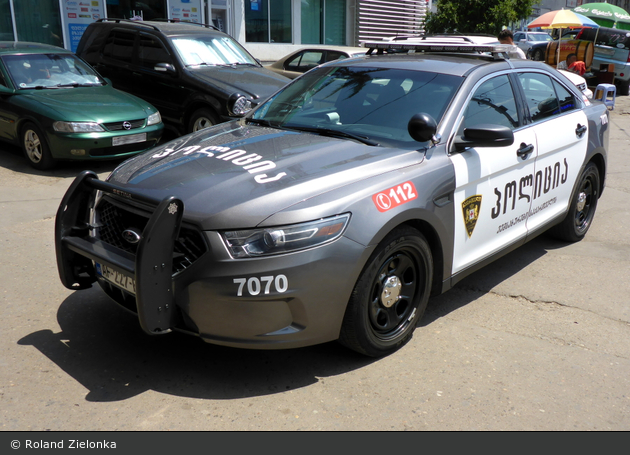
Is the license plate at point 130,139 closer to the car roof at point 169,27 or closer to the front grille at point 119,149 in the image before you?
the front grille at point 119,149

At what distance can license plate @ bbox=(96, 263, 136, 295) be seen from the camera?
10.3ft

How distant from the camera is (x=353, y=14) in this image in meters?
23.7

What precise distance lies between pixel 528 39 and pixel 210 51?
877 inches

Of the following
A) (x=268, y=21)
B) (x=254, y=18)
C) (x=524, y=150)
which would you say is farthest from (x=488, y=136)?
(x=268, y=21)

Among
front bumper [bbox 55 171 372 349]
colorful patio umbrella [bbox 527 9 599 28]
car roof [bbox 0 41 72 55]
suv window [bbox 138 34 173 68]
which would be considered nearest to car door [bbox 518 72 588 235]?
front bumper [bbox 55 171 372 349]

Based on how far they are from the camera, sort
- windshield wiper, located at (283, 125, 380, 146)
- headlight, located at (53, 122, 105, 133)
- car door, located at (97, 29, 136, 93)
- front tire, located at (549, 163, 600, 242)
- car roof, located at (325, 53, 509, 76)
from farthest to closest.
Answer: car door, located at (97, 29, 136, 93)
headlight, located at (53, 122, 105, 133)
front tire, located at (549, 163, 600, 242)
car roof, located at (325, 53, 509, 76)
windshield wiper, located at (283, 125, 380, 146)

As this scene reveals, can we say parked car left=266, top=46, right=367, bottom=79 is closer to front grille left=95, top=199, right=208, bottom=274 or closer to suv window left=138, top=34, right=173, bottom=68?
suv window left=138, top=34, right=173, bottom=68

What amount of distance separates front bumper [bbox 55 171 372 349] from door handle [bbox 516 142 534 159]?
176 cm

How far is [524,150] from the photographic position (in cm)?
442

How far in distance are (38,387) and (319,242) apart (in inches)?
64.8

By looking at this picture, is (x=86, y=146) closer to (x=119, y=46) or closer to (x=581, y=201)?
(x=119, y=46)

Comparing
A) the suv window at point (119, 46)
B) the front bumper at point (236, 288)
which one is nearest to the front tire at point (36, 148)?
the suv window at point (119, 46)

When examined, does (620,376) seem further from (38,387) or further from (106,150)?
(106,150)

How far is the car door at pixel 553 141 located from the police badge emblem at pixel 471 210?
833 mm
